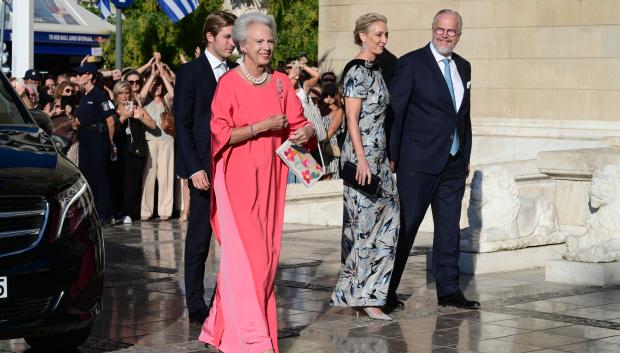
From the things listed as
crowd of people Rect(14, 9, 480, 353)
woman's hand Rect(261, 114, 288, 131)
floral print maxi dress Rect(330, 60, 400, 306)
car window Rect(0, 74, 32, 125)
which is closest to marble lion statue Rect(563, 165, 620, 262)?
crowd of people Rect(14, 9, 480, 353)

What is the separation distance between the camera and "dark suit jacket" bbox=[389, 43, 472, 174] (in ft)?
33.4

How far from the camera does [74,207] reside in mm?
7875

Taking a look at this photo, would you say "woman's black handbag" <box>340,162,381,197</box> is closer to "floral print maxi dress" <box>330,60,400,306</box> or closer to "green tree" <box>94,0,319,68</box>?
"floral print maxi dress" <box>330,60,400,306</box>

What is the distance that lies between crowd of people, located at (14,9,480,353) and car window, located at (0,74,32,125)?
100cm

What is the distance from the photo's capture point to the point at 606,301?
1061cm

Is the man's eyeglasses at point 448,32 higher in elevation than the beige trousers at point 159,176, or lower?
higher

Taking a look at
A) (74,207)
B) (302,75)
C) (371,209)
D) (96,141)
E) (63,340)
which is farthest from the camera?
(302,75)

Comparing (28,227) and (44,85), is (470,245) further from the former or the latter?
(44,85)

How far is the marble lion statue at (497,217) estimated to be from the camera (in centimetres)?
1219

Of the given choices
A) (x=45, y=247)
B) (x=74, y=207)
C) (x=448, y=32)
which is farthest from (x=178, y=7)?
(x=45, y=247)

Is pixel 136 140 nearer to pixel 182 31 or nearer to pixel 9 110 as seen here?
pixel 9 110

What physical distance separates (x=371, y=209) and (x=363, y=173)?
0.31 m

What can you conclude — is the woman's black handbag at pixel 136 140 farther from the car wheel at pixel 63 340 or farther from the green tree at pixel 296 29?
the green tree at pixel 296 29

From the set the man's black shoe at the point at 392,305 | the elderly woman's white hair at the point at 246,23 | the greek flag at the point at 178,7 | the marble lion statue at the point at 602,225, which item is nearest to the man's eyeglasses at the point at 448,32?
the man's black shoe at the point at 392,305
